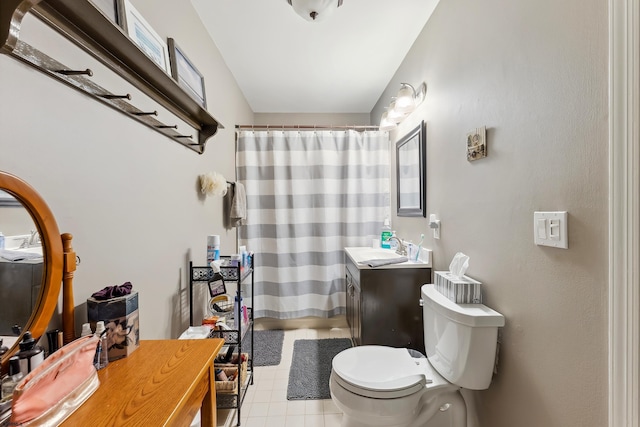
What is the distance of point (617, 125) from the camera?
25.7 inches

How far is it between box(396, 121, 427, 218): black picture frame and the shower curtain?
0.35m

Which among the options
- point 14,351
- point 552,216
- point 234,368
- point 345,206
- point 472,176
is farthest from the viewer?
point 345,206

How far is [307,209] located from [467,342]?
1812 millimetres

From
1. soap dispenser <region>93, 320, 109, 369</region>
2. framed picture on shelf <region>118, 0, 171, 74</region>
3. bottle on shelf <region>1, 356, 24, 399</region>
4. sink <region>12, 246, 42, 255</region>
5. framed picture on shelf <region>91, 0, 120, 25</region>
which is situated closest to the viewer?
bottle on shelf <region>1, 356, 24, 399</region>

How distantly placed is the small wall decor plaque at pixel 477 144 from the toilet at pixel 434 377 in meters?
0.66

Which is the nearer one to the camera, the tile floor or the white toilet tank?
the white toilet tank

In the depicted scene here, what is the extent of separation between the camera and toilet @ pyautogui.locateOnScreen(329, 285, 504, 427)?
1066 millimetres

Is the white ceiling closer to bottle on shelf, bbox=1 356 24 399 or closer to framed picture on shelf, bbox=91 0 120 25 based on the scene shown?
framed picture on shelf, bbox=91 0 120 25

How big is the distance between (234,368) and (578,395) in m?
1.54

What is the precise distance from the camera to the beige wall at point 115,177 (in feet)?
2.23

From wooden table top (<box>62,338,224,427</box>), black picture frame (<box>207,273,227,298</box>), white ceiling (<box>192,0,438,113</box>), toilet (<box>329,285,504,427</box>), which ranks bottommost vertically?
toilet (<box>329,285,504,427</box>)

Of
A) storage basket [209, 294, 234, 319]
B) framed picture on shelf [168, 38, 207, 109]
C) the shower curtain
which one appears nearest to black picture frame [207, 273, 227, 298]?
storage basket [209, 294, 234, 319]

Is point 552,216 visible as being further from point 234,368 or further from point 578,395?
point 234,368

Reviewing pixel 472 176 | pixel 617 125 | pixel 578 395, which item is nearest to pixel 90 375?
pixel 578 395
